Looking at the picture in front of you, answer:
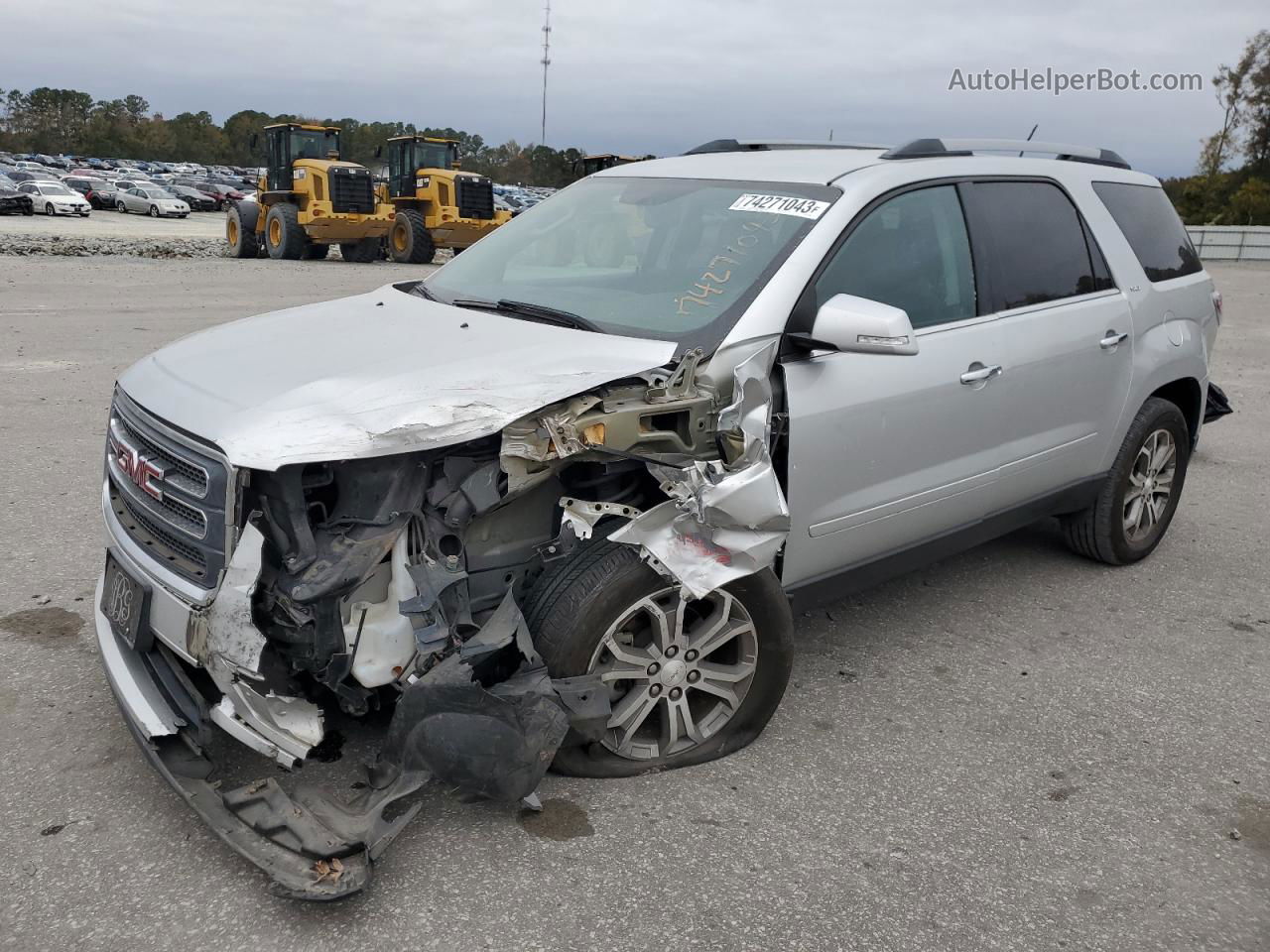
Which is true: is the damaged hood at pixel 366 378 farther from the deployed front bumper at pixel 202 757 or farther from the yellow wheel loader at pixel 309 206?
the yellow wheel loader at pixel 309 206

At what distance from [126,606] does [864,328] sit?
2.22 meters

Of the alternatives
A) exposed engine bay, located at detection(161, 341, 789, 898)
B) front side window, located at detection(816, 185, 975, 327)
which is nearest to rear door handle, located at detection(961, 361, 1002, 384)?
front side window, located at detection(816, 185, 975, 327)

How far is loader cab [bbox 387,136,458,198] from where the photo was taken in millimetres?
24734

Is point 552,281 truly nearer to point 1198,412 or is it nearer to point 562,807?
point 562,807

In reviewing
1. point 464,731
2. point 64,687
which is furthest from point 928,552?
point 64,687

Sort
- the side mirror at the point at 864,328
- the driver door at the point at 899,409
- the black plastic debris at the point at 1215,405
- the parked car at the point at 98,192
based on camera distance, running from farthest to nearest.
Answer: the parked car at the point at 98,192, the black plastic debris at the point at 1215,405, the driver door at the point at 899,409, the side mirror at the point at 864,328

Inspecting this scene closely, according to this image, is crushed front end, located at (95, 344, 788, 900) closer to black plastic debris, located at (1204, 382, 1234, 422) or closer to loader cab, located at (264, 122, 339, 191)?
black plastic debris, located at (1204, 382, 1234, 422)

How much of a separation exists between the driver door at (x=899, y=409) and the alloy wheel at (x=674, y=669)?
342 mm

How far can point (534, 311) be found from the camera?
3.61 meters

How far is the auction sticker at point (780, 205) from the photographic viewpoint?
358 cm

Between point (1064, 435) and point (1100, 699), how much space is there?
109 centimetres

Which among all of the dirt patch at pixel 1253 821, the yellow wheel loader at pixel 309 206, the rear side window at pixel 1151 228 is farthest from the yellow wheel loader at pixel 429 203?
the dirt patch at pixel 1253 821

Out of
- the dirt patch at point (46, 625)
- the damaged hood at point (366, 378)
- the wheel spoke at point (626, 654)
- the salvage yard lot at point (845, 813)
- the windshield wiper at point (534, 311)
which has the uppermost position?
the windshield wiper at point (534, 311)

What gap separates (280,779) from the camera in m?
3.04
